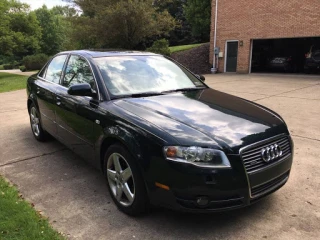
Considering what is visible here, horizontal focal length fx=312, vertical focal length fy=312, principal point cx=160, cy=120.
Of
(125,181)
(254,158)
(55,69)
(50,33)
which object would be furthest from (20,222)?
(50,33)

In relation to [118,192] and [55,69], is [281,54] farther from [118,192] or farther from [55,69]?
[118,192]

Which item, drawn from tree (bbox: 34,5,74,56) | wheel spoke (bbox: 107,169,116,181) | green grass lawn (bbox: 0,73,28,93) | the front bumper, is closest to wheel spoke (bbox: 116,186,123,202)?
wheel spoke (bbox: 107,169,116,181)

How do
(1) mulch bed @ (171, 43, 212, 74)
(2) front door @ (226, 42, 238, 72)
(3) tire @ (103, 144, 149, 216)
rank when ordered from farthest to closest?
(1) mulch bed @ (171, 43, 212, 74) < (2) front door @ (226, 42, 238, 72) < (3) tire @ (103, 144, 149, 216)

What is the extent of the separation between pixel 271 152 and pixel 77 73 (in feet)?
8.90

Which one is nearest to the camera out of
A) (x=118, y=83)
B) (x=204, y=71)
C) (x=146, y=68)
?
(x=118, y=83)

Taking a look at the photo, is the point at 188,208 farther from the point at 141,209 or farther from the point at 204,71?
the point at 204,71

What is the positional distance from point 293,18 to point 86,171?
15.6 m

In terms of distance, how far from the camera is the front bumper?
8.39 feet

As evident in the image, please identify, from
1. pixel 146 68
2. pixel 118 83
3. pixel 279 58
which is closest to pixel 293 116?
pixel 146 68

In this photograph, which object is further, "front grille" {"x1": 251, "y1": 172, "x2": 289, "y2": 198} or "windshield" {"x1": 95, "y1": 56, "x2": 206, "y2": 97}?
"windshield" {"x1": 95, "y1": 56, "x2": 206, "y2": 97}

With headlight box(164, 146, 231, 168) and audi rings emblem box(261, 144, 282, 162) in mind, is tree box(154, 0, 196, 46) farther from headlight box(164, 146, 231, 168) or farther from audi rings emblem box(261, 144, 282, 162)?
headlight box(164, 146, 231, 168)

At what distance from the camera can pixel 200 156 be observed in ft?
8.55

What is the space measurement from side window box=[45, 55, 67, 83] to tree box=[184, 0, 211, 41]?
26593 millimetres

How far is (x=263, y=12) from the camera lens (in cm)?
1727
